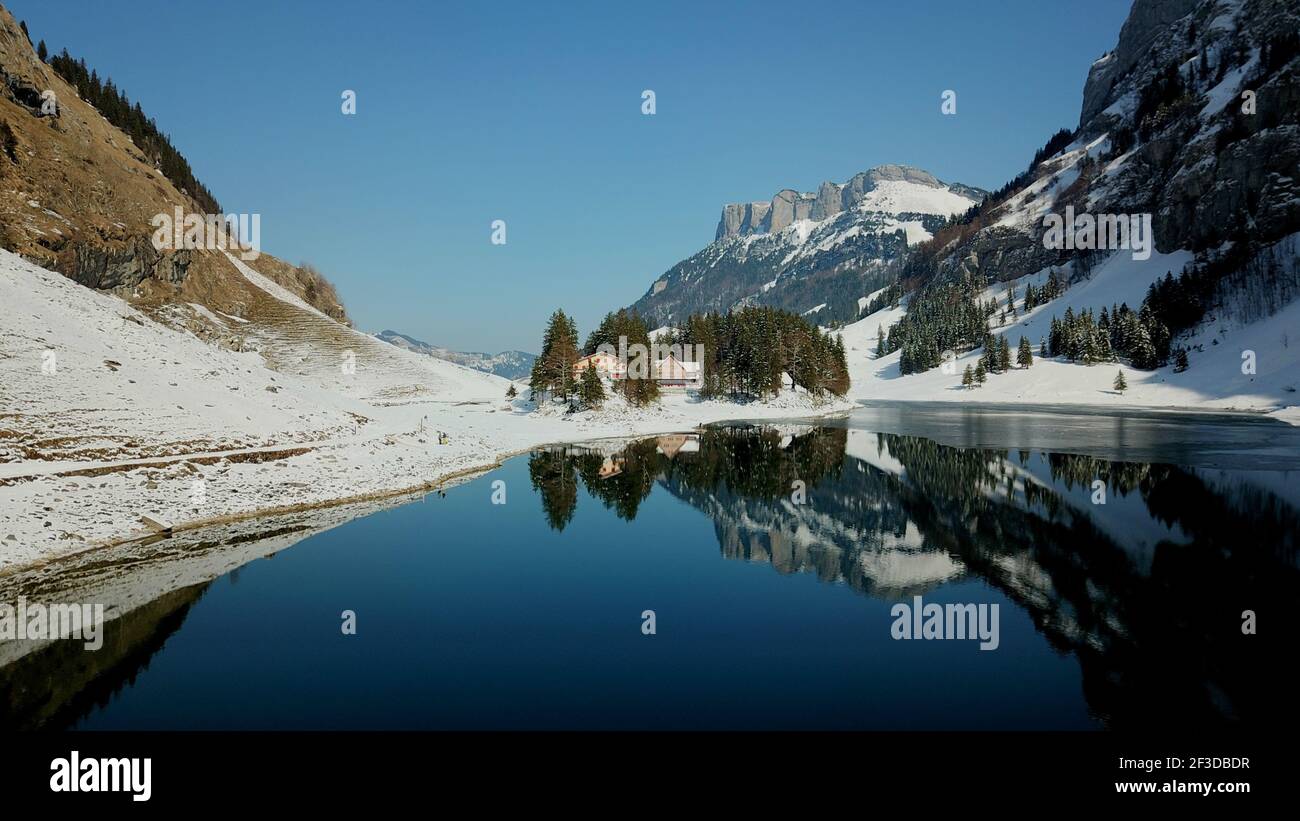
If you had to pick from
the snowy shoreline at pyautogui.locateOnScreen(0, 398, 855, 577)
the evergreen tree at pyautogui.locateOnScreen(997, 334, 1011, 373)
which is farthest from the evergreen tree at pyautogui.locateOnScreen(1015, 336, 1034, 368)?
the snowy shoreline at pyautogui.locateOnScreen(0, 398, 855, 577)

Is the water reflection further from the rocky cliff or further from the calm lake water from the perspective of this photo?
the rocky cliff

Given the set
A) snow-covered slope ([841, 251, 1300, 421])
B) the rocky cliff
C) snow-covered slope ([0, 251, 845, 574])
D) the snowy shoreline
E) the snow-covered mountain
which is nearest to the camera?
the snowy shoreline

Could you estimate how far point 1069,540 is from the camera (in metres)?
22.7

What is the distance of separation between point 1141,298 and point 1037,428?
117 m

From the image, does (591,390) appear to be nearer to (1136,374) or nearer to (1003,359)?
(1136,374)

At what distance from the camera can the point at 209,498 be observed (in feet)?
88.7

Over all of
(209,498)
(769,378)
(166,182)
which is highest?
(166,182)

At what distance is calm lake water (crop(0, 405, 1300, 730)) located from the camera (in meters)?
11.7

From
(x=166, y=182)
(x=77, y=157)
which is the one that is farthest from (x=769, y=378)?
(x=166, y=182)

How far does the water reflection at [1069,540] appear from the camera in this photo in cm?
1293

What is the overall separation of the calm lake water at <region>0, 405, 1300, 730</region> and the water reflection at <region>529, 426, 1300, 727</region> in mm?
127

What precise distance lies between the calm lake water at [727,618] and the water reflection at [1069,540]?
13cm
